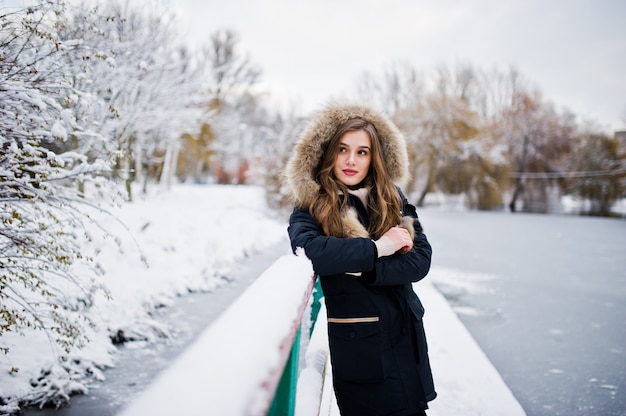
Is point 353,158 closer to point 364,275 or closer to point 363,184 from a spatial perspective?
point 363,184

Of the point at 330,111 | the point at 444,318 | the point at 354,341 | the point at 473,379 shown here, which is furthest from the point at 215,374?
the point at 444,318

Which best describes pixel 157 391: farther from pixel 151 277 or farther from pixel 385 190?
pixel 151 277

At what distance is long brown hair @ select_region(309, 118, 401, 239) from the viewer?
64.2 inches

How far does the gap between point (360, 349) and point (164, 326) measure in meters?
4.15

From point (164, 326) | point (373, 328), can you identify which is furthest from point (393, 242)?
point (164, 326)

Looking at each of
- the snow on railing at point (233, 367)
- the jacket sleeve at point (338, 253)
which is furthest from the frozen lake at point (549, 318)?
the snow on railing at point (233, 367)

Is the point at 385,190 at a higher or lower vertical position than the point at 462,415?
higher

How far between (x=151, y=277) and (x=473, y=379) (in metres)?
5.28

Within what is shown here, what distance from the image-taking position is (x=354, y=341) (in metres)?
1.54

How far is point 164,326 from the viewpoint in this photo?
16.2 ft

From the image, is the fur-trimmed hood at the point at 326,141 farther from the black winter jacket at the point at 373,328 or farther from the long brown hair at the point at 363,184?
the black winter jacket at the point at 373,328

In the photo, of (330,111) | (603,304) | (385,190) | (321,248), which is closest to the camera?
(321,248)

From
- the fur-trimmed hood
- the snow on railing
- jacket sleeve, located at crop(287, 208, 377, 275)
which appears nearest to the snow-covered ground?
the snow on railing

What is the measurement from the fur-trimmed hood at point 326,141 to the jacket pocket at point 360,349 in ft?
1.89
